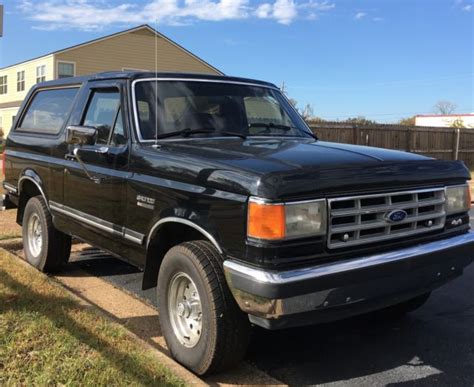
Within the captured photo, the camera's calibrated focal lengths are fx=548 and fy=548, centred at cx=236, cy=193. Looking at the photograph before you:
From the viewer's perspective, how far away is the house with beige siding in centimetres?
3091

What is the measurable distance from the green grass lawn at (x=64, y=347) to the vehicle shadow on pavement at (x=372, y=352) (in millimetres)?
907

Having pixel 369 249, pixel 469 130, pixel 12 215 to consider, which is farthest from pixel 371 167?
pixel 469 130

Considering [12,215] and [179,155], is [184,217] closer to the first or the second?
[179,155]

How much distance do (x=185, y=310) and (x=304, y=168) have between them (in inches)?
51.1

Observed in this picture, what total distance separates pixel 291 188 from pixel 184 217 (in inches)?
33.2

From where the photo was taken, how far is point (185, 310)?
12.1ft

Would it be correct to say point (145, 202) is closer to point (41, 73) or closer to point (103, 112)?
point (103, 112)

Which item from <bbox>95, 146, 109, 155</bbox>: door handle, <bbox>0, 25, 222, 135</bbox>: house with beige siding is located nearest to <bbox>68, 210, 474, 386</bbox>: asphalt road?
<bbox>95, 146, 109, 155</bbox>: door handle

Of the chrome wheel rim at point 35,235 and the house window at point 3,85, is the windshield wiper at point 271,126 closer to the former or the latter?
the chrome wheel rim at point 35,235

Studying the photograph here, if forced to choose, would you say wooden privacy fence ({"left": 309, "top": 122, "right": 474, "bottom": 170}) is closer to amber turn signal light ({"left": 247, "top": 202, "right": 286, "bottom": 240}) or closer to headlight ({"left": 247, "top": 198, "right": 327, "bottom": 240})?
headlight ({"left": 247, "top": 198, "right": 327, "bottom": 240})

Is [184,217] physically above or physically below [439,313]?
above

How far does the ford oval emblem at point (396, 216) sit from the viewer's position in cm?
340

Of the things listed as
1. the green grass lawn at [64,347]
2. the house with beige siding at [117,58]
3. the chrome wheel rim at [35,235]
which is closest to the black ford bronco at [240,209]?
the green grass lawn at [64,347]

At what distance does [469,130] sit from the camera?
23125 mm
